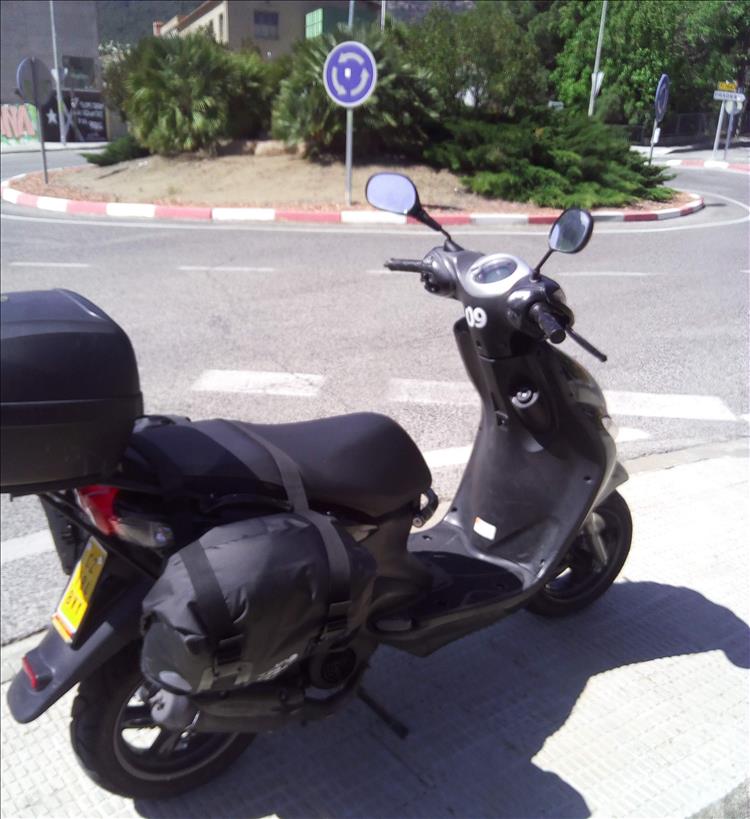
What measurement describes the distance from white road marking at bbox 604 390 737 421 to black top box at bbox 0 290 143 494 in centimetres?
345

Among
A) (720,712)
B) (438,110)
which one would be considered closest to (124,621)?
(720,712)

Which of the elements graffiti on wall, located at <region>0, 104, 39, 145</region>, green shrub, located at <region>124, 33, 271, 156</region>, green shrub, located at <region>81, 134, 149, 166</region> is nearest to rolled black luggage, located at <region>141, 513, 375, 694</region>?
green shrub, located at <region>124, 33, 271, 156</region>

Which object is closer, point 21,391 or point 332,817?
point 21,391

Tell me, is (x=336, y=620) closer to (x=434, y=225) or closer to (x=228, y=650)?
(x=228, y=650)

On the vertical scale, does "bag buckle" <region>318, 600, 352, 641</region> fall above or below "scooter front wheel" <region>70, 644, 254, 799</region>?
above

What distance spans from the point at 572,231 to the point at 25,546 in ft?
7.85

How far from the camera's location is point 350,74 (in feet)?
38.7

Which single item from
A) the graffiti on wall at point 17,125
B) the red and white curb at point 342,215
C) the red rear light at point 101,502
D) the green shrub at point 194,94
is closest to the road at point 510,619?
the red rear light at point 101,502

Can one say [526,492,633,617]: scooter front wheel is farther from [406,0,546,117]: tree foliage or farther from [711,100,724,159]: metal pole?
[406,0,546,117]: tree foliage

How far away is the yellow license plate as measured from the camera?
1774 millimetres

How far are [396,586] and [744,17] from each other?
2.34m

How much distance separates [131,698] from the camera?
6.29ft

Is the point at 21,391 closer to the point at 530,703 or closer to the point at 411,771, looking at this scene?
the point at 411,771

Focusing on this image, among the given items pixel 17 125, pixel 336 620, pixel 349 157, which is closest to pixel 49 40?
pixel 17 125
